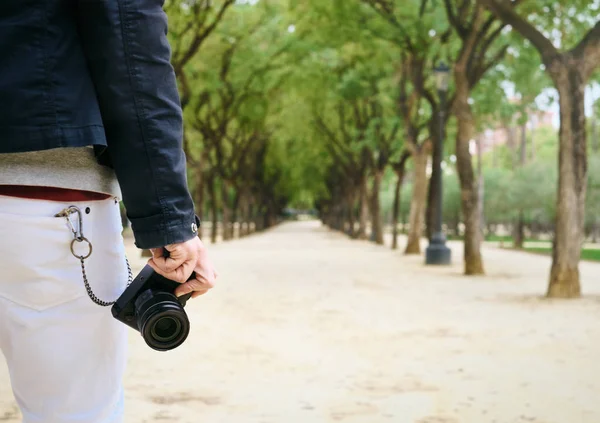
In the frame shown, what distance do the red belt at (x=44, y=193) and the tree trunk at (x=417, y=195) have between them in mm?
22428

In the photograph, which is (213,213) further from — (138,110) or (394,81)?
(138,110)

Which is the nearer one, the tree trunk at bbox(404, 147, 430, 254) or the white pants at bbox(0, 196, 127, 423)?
the white pants at bbox(0, 196, 127, 423)

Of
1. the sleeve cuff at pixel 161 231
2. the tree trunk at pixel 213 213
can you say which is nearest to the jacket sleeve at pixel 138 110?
the sleeve cuff at pixel 161 231

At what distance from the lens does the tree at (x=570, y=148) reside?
11.3m

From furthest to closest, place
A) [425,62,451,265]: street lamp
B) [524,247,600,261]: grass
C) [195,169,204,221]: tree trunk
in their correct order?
[195,169,204,221]: tree trunk, [524,247,600,261]: grass, [425,62,451,265]: street lamp

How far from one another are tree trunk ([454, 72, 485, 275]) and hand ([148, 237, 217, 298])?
47.9ft

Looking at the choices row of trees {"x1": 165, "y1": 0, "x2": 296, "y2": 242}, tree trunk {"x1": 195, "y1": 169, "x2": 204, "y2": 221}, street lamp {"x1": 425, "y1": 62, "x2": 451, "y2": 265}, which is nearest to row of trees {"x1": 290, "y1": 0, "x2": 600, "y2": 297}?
street lamp {"x1": 425, "y1": 62, "x2": 451, "y2": 265}

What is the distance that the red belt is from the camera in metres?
1.75

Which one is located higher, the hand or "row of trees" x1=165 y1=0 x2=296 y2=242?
"row of trees" x1=165 y1=0 x2=296 y2=242

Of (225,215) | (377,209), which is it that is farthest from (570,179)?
(225,215)

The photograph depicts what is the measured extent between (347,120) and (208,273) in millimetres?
34833

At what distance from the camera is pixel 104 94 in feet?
5.95

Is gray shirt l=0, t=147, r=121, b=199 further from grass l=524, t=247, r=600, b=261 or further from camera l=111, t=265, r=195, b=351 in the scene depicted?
grass l=524, t=247, r=600, b=261

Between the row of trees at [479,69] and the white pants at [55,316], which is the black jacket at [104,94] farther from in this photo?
the row of trees at [479,69]
